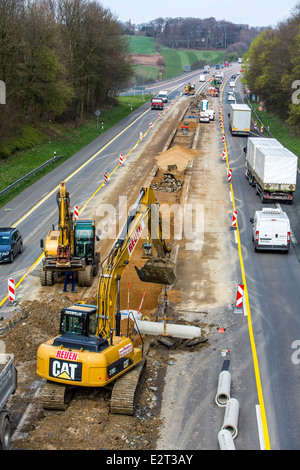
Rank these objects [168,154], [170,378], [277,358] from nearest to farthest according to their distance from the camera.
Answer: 1. [170,378]
2. [277,358]
3. [168,154]

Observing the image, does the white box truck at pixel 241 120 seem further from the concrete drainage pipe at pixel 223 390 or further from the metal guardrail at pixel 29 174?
the concrete drainage pipe at pixel 223 390

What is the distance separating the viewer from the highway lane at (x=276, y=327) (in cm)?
1664

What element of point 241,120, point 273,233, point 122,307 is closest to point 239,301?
point 122,307

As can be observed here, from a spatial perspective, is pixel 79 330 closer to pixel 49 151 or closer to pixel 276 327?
pixel 276 327

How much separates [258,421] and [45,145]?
155 ft

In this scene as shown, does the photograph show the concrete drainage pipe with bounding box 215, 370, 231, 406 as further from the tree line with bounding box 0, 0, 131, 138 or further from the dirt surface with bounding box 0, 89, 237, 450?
the tree line with bounding box 0, 0, 131, 138

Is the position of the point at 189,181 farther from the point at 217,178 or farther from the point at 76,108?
the point at 76,108

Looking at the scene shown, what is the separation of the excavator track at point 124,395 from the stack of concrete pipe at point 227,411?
2.57m

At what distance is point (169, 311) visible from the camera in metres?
24.5

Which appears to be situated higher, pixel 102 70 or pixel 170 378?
pixel 102 70

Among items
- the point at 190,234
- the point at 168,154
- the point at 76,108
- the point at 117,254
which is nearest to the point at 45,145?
the point at 168,154

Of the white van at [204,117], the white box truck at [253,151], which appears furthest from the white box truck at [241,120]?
the white box truck at [253,151]

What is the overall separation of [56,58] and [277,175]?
1276 inches

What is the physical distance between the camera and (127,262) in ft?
58.3
